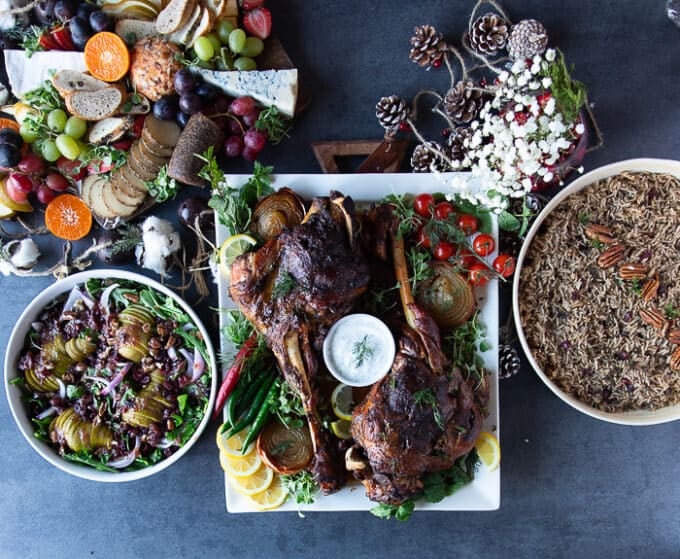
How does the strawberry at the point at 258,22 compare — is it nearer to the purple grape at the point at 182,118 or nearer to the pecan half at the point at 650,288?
the purple grape at the point at 182,118

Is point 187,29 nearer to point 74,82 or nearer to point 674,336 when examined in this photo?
point 74,82

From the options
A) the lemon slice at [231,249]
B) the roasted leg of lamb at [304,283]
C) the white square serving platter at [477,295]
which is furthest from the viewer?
the white square serving platter at [477,295]

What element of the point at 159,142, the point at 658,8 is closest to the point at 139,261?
the point at 159,142

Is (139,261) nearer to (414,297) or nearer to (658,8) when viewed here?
(414,297)

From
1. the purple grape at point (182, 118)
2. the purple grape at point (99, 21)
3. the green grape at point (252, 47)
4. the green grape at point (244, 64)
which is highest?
the purple grape at point (99, 21)

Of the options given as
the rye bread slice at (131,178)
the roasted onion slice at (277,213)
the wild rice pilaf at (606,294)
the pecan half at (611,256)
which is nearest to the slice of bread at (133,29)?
the rye bread slice at (131,178)

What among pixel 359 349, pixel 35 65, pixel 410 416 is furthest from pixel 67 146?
pixel 410 416

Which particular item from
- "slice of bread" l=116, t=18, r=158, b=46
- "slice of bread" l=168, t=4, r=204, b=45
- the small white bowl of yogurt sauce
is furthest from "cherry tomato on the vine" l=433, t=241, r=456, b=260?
"slice of bread" l=116, t=18, r=158, b=46
